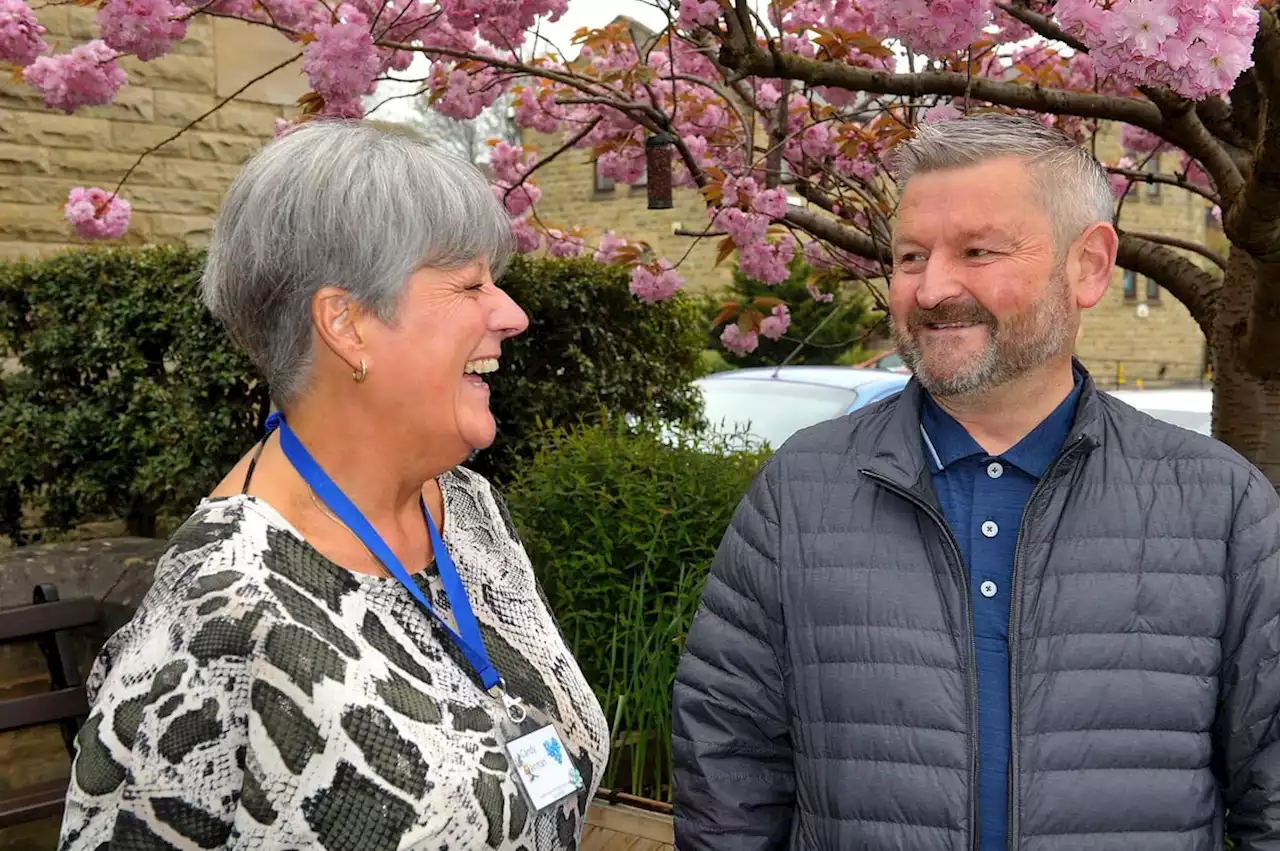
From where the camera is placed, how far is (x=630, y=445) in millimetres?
4328

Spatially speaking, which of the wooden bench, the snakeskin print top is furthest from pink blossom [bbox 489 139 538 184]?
the snakeskin print top

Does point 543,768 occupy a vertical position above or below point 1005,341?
below

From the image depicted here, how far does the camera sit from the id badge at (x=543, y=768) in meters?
1.64

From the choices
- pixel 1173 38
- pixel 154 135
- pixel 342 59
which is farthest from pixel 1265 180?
pixel 154 135

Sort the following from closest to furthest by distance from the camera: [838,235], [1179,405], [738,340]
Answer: [838,235]
[738,340]
[1179,405]

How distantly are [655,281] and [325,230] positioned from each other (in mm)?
3774

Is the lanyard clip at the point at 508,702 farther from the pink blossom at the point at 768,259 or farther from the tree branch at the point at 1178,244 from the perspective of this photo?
the pink blossom at the point at 768,259

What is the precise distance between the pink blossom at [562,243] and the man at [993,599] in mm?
4152

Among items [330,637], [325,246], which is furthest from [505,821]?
[325,246]

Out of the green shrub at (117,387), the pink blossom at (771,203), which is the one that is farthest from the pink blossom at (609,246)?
the green shrub at (117,387)

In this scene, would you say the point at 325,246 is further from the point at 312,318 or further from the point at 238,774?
the point at 238,774

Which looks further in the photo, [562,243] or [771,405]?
[771,405]

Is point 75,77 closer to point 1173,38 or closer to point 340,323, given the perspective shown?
point 340,323

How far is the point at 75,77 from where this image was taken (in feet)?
14.8
